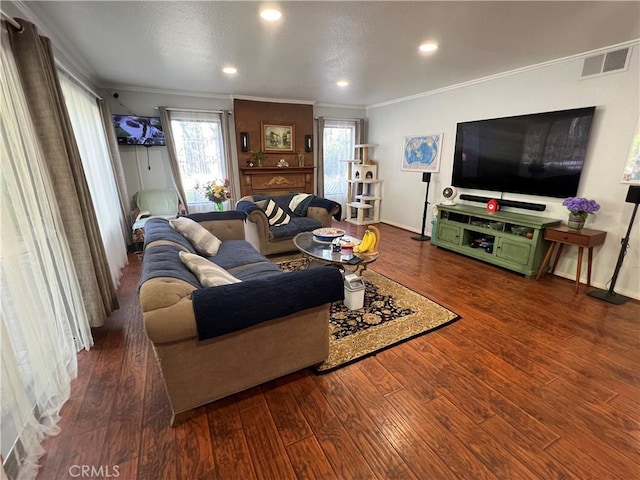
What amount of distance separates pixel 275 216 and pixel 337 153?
3150mm

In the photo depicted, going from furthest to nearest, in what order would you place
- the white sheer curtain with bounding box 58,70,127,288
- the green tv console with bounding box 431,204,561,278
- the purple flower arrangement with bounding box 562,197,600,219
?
the green tv console with bounding box 431,204,561,278, the purple flower arrangement with bounding box 562,197,600,219, the white sheer curtain with bounding box 58,70,127,288

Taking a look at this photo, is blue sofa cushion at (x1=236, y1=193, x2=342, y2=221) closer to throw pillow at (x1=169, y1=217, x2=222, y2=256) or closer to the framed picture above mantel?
throw pillow at (x1=169, y1=217, x2=222, y2=256)

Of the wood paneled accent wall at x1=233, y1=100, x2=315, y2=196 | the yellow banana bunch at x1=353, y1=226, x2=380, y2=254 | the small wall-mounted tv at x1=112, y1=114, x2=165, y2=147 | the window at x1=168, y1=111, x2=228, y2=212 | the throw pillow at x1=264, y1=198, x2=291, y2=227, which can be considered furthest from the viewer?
the wood paneled accent wall at x1=233, y1=100, x2=315, y2=196

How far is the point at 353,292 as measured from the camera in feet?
8.50

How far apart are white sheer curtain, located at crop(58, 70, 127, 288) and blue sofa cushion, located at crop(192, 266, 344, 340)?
191cm

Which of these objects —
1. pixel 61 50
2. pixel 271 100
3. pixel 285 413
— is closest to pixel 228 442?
pixel 285 413

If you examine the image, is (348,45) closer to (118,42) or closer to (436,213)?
(118,42)

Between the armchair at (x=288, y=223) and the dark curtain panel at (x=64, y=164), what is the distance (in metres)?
1.75

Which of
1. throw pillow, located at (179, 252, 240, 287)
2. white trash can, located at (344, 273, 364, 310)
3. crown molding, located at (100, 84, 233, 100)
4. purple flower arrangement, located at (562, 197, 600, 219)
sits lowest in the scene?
white trash can, located at (344, 273, 364, 310)

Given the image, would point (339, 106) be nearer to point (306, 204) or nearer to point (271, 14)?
→ point (306, 204)

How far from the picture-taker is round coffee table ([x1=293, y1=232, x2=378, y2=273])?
8.51ft

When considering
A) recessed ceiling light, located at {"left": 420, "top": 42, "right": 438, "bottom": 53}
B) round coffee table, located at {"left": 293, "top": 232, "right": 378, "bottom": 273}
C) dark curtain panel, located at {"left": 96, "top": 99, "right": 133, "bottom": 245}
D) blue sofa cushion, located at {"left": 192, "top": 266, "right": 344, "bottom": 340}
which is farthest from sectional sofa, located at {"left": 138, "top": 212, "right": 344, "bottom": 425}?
dark curtain panel, located at {"left": 96, "top": 99, "right": 133, "bottom": 245}

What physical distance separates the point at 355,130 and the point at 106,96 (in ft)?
15.1

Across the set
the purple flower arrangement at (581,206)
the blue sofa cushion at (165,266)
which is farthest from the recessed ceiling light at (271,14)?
the purple flower arrangement at (581,206)
